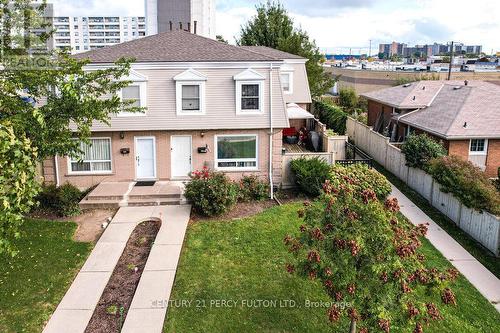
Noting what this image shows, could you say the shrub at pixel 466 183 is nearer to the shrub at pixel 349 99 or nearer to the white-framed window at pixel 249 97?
the white-framed window at pixel 249 97

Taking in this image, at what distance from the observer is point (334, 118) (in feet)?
98.5

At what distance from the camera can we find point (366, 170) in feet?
59.1

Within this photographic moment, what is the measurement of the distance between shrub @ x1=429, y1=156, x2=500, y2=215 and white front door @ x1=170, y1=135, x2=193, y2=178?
10234mm

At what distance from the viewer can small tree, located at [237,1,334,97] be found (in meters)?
38.8

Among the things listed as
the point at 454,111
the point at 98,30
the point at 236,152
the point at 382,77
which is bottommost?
the point at 236,152

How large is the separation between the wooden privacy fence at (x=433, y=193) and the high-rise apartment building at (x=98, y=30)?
141 m

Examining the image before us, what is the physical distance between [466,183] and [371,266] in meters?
9.24

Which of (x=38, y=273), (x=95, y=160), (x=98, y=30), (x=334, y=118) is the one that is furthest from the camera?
(x=98, y=30)

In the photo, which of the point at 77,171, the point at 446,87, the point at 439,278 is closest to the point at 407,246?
the point at 439,278

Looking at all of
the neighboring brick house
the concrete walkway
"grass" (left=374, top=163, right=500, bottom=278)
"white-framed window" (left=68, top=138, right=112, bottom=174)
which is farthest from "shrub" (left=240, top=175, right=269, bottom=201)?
the neighboring brick house

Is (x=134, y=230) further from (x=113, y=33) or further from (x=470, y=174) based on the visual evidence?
(x=113, y=33)

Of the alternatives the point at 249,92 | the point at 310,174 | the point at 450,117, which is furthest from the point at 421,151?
the point at 249,92

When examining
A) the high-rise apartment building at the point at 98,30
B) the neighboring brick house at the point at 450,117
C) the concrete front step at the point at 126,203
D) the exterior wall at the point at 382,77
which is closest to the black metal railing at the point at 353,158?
the neighboring brick house at the point at 450,117

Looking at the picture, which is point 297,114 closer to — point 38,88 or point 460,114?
point 460,114
